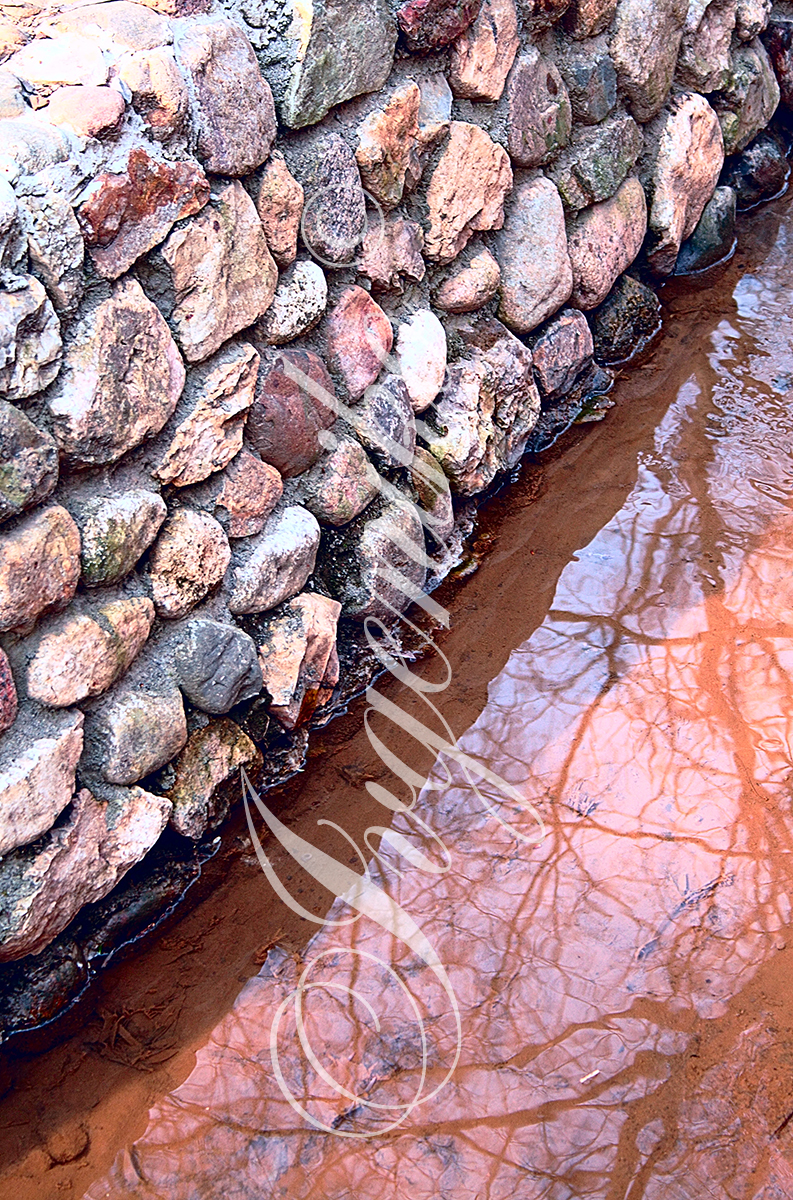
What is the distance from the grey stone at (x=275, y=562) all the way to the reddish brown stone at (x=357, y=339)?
32cm

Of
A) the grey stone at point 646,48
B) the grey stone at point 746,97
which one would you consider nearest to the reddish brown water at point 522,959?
the grey stone at point 646,48

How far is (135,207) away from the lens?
1623 mm

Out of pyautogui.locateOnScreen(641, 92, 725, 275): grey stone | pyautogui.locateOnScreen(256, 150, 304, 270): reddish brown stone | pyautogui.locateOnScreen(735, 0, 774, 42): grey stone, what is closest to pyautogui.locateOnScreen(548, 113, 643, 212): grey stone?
pyautogui.locateOnScreen(641, 92, 725, 275): grey stone

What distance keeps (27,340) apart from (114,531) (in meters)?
0.33

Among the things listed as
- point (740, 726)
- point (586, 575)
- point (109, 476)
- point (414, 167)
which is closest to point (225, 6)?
point (414, 167)

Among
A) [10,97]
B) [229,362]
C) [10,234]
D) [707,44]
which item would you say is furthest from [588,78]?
[10,234]

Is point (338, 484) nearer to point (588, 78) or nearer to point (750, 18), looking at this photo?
point (588, 78)

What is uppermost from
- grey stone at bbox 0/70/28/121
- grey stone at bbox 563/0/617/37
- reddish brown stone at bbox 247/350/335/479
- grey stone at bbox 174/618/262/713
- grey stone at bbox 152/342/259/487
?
grey stone at bbox 0/70/28/121

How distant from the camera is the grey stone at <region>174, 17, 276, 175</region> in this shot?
1717mm

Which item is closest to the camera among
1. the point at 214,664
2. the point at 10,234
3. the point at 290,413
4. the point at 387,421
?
the point at 10,234

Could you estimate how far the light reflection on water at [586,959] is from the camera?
1567mm

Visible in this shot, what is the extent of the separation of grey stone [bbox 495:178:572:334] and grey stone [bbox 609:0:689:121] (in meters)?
0.52

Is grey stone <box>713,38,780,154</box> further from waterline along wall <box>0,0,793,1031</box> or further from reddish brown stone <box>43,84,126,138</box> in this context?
reddish brown stone <box>43,84,126,138</box>

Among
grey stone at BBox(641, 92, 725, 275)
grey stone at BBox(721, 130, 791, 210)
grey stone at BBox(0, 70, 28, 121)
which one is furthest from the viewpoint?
grey stone at BBox(721, 130, 791, 210)
